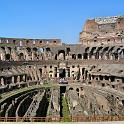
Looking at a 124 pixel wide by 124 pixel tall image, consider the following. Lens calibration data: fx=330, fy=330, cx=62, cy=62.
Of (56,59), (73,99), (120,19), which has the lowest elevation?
A: (73,99)

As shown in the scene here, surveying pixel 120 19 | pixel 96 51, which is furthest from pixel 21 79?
pixel 120 19

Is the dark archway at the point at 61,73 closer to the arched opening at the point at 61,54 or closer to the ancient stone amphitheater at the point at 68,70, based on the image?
the ancient stone amphitheater at the point at 68,70

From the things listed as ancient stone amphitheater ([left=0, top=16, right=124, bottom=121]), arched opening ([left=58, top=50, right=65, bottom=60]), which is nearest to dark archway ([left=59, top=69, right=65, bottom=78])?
ancient stone amphitheater ([left=0, top=16, right=124, bottom=121])

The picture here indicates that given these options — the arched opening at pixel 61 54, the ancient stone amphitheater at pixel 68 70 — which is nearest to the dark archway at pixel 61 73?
the ancient stone amphitheater at pixel 68 70

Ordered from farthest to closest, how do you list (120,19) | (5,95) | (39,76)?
(120,19) → (39,76) → (5,95)

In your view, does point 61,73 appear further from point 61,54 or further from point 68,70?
point 61,54

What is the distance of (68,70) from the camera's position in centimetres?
7169

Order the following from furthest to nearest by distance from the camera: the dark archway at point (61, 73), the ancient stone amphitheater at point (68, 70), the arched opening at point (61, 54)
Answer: the arched opening at point (61, 54)
the dark archway at point (61, 73)
the ancient stone amphitheater at point (68, 70)

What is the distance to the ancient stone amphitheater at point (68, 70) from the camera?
1774 inches

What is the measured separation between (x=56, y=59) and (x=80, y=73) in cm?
718

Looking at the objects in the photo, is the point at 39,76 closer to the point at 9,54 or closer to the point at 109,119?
the point at 9,54

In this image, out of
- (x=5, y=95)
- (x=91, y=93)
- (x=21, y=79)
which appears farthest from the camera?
(x=21, y=79)

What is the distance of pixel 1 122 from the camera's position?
27.5 meters

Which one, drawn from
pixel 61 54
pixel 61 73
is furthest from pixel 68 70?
pixel 61 54
